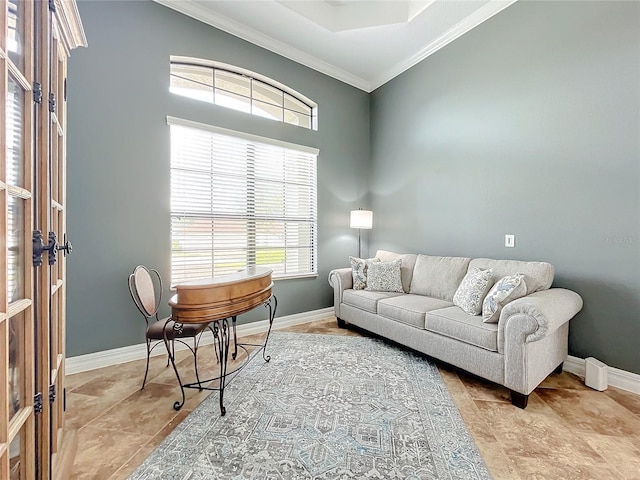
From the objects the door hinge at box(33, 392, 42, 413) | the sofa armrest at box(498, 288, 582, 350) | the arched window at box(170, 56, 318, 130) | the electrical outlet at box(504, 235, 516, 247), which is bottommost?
the door hinge at box(33, 392, 42, 413)

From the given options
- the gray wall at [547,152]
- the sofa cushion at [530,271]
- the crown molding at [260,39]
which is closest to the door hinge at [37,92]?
the crown molding at [260,39]

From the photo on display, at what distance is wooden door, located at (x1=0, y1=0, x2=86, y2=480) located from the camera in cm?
82

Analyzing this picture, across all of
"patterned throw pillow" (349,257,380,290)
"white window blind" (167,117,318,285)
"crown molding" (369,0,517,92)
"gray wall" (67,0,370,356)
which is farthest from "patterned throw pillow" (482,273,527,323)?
"crown molding" (369,0,517,92)

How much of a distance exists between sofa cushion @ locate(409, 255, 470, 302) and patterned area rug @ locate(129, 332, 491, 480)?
854mm

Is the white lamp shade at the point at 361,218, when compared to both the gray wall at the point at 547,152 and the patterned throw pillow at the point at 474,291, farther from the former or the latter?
the patterned throw pillow at the point at 474,291

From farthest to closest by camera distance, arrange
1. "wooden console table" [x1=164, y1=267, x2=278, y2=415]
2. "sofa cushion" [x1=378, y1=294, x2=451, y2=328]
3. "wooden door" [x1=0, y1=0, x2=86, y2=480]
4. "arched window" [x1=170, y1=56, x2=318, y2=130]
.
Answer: "arched window" [x1=170, y1=56, x2=318, y2=130], "sofa cushion" [x1=378, y1=294, x2=451, y2=328], "wooden console table" [x1=164, y1=267, x2=278, y2=415], "wooden door" [x1=0, y1=0, x2=86, y2=480]

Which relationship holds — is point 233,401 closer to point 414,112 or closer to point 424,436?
point 424,436

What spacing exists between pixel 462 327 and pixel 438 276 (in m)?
0.94

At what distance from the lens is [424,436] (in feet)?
5.47

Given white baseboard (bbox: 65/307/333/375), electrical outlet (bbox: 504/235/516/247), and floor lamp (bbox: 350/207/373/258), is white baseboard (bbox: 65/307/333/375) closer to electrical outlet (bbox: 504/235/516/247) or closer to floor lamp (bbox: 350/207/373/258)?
floor lamp (bbox: 350/207/373/258)

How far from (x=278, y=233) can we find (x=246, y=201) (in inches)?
22.9

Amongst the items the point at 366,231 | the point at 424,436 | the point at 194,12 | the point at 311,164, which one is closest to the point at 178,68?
the point at 194,12

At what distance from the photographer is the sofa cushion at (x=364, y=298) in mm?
3089

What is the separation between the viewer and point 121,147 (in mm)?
2660
